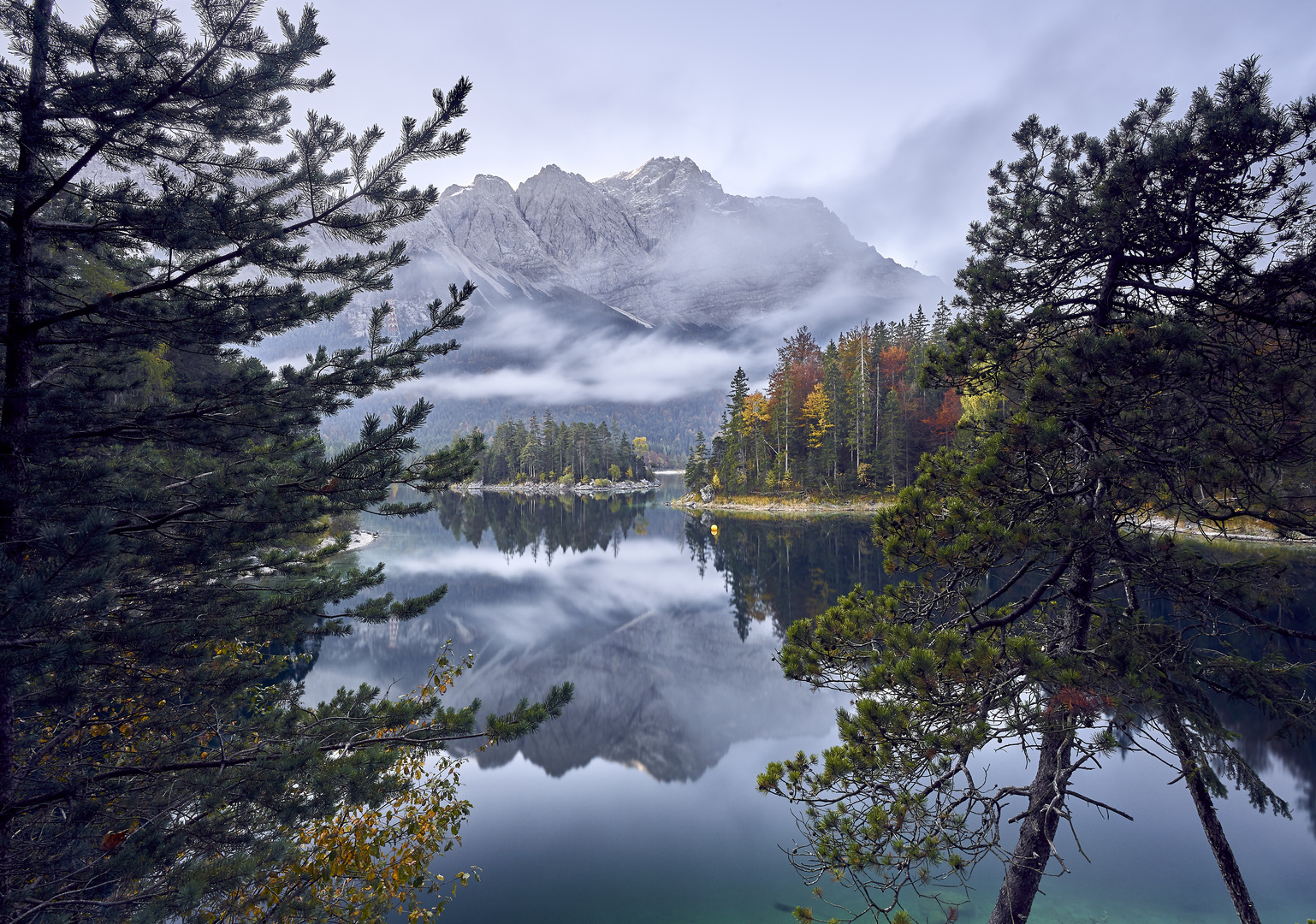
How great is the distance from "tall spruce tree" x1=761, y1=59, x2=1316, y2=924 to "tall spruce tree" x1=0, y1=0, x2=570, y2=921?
268cm

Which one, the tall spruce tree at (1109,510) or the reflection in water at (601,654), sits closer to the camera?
the tall spruce tree at (1109,510)

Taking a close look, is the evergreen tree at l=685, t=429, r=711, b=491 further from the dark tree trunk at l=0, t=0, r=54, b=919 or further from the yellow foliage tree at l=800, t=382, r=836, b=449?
the dark tree trunk at l=0, t=0, r=54, b=919

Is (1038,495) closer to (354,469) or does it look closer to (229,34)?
(354,469)

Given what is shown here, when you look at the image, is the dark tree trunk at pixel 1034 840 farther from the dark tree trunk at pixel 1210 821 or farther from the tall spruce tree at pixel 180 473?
the tall spruce tree at pixel 180 473

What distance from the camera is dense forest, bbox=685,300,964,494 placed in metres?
44.1

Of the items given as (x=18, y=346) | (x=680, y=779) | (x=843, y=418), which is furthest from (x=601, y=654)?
(x=843, y=418)

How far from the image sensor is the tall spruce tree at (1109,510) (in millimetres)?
3779

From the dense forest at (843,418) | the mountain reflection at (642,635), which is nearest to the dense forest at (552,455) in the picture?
the dense forest at (843,418)

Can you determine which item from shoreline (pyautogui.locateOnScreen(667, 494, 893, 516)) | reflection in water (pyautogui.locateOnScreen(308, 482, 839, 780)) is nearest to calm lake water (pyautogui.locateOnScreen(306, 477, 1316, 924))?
reflection in water (pyautogui.locateOnScreen(308, 482, 839, 780))

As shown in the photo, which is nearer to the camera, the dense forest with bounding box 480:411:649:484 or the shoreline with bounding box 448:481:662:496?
the shoreline with bounding box 448:481:662:496

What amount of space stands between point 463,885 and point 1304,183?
11.8 metres

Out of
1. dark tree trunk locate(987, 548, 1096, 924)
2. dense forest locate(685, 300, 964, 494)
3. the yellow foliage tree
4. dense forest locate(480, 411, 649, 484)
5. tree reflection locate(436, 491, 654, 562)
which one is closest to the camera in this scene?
dark tree trunk locate(987, 548, 1096, 924)

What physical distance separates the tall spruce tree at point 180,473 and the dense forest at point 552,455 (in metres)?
94.2

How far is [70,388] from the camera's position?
12.3 ft
